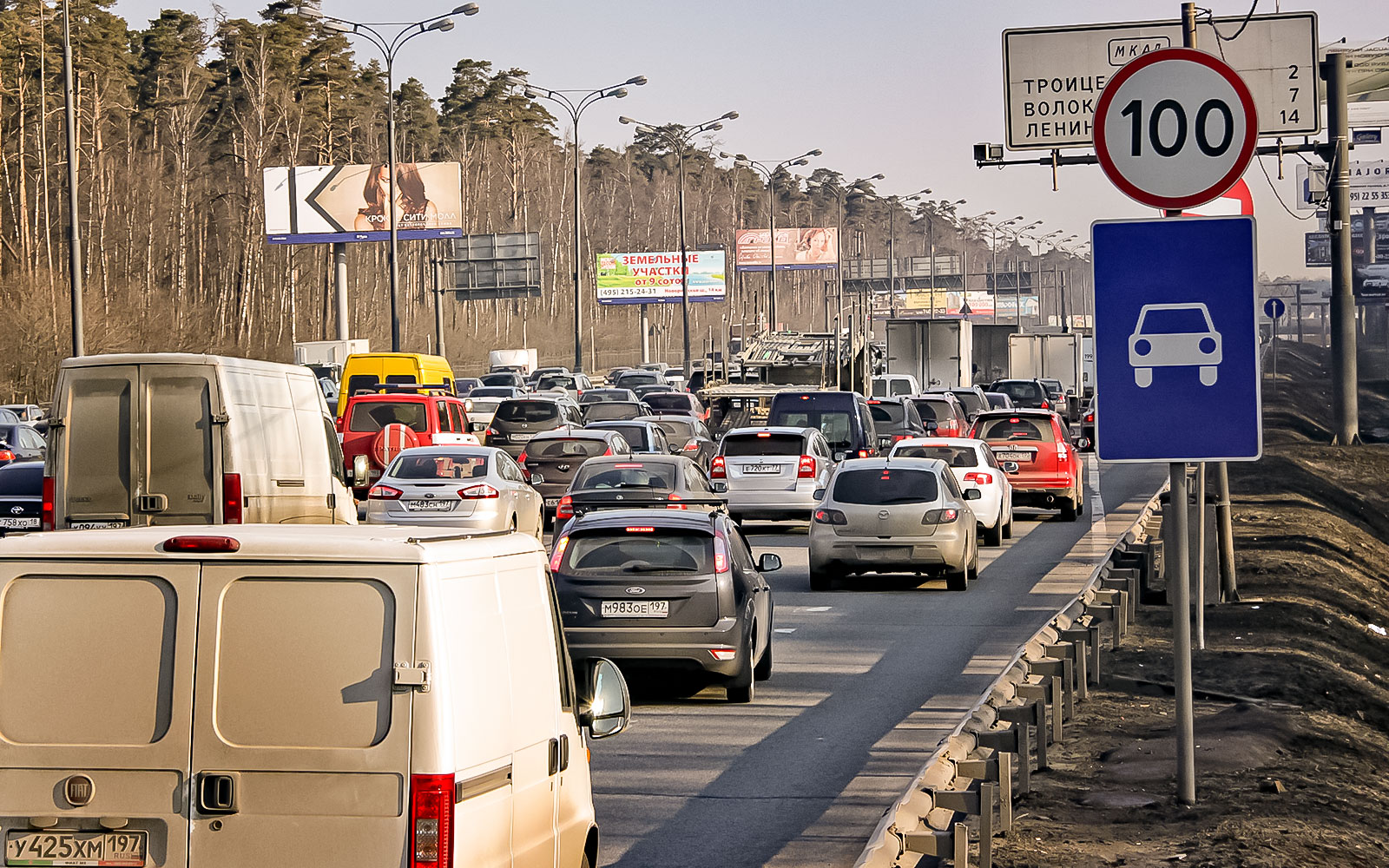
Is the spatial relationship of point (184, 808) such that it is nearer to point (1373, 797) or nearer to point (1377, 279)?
point (1373, 797)

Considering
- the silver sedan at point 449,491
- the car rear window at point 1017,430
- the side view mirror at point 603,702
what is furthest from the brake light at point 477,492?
the side view mirror at point 603,702

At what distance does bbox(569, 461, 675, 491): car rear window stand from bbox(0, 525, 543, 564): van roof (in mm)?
17402

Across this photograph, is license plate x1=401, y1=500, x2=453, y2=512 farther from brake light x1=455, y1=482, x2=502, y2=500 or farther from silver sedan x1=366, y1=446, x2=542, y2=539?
brake light x1=455, y1=482, x2=502, y2=500

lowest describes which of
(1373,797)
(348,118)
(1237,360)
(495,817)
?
(1373,797)

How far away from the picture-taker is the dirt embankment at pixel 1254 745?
320 inches

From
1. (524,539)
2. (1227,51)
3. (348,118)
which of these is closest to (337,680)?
(524,539)

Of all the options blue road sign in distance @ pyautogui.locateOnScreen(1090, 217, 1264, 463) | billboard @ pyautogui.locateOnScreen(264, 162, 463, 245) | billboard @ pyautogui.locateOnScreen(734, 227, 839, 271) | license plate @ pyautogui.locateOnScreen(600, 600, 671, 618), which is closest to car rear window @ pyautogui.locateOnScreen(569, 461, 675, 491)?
license plate @ pyautogui.locateOnScreen(600, 600, 671, 618)

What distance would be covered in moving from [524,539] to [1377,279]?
143m

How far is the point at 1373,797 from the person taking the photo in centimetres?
942

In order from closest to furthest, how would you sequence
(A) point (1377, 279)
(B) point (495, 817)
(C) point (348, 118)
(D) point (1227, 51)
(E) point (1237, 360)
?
(B) point (495, 817) → (E) point (1237, 360) → (D) point (1227, 51) → (C) point (348, 118) → (A) point (1377, 279)

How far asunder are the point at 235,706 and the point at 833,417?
28197mm

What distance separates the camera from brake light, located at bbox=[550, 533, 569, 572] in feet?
44.4

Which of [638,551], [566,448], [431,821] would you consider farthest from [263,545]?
[566,448]

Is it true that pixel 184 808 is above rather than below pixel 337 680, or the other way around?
below
